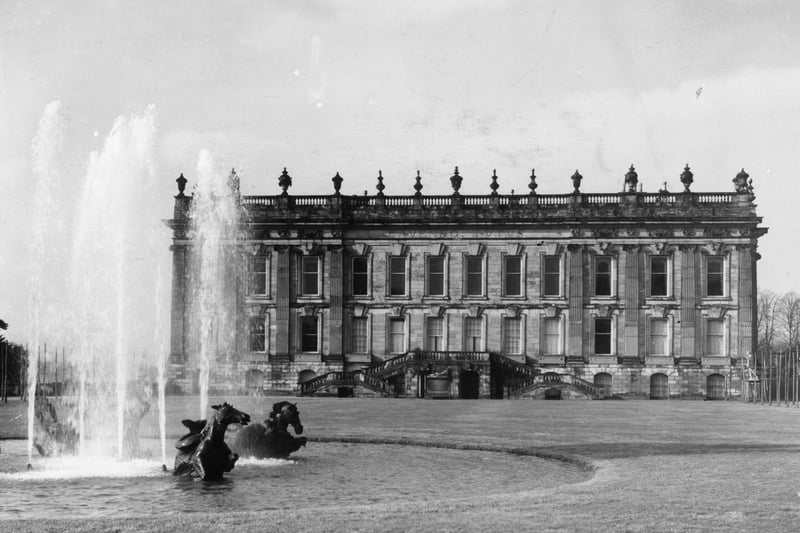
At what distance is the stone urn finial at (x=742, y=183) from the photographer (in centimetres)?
5575

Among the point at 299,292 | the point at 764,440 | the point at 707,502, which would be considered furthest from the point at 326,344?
the point at 707,502

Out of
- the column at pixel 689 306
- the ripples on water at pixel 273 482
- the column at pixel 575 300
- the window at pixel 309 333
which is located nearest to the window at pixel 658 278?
the column at pixel 689 306

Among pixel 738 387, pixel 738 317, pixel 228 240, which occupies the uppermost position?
pixel 228 240

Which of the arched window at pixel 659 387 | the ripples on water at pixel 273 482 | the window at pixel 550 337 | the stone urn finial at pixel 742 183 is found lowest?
the arched window at pixel 659 387

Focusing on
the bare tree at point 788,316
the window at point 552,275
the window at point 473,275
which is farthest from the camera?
the bare tree at point 788,316

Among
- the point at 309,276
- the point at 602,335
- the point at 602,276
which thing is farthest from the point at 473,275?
the point at 309,276

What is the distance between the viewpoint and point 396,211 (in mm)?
57281

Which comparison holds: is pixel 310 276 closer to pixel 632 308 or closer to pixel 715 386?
pixel 632 308

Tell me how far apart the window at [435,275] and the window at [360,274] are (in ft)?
10.9

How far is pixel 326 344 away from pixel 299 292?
3066 millimetres

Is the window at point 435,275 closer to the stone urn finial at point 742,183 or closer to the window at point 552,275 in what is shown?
the window at point 552,275

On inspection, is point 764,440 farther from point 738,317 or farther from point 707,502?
point 738,317

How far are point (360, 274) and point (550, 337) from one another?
10336 mm

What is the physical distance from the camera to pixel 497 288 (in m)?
56.7
